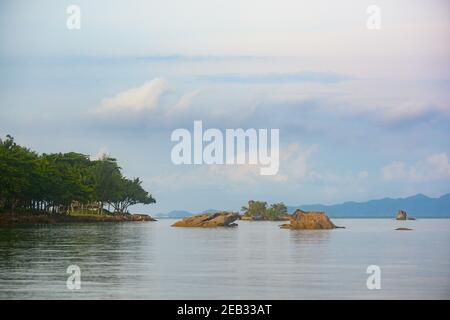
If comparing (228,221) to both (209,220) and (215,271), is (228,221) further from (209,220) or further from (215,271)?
(215,271)

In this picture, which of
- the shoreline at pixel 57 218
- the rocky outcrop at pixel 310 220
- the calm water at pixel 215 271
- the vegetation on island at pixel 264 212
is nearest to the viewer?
the calm water at pixel 215 271

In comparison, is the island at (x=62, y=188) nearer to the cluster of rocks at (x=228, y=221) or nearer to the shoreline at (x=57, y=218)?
the shoreline at (x=57, y=218)

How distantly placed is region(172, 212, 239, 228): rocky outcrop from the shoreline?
24.0 ft

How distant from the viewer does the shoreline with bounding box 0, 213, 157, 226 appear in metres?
49.6

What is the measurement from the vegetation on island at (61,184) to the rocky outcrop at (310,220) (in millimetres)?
15985

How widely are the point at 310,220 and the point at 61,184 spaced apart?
18.6 metres

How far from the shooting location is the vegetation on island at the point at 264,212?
3868 inches

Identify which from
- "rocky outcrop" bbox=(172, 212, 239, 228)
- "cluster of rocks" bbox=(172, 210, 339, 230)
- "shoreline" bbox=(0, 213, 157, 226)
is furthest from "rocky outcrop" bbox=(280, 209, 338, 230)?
"shoreline" bbox=(0, 213, 157, 226)

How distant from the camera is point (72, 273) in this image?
20.6 metres

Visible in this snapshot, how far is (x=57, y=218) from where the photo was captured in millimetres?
59312

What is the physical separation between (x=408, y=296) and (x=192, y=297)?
178 inches

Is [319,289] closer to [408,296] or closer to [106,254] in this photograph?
[408,296]

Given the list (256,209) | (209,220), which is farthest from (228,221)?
(256,209)

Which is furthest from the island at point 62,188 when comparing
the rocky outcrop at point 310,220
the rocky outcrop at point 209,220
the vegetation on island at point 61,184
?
the rocky outcrop at point 310,220
